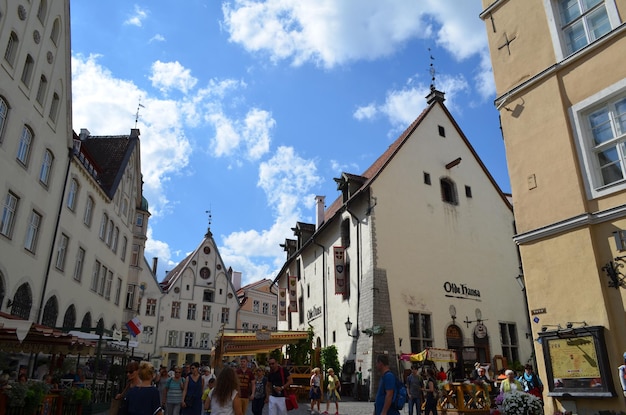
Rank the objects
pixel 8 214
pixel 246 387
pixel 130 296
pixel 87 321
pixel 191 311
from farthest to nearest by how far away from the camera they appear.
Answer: pixel 191 311 → pixel 130 296 → pixel 87 321 → pixel 8 214 → pixel 246 387

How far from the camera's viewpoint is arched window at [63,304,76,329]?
21.5m

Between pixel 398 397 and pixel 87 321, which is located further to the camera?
pixel 87 321

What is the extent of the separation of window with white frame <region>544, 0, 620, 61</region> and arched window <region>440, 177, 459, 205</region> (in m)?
16.1

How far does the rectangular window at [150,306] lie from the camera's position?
149 feet

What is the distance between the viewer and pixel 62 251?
21.0 meters

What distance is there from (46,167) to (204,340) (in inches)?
1257

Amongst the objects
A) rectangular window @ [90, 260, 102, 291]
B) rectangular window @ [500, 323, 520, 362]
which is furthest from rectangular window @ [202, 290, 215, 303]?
rectangular window @ [500, 323, 520, 362]

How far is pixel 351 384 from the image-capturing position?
22.5m

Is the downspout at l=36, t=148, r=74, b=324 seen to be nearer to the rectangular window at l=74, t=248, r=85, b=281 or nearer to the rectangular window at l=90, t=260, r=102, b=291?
the rectangular window at l=74, t=248, r=85, b=281

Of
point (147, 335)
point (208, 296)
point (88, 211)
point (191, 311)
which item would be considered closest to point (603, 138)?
point (88, 211)

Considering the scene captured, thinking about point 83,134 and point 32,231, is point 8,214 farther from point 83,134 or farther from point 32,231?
point 83,134

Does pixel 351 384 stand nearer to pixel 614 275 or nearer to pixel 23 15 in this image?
pixel 614 275

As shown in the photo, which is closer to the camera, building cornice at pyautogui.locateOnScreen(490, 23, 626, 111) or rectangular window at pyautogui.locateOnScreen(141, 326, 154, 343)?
building cornice at pyautogui.locateOnScreen(490, 23, 626, 111)

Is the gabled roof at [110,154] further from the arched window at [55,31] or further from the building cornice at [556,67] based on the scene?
the building cornice at [556,67]
